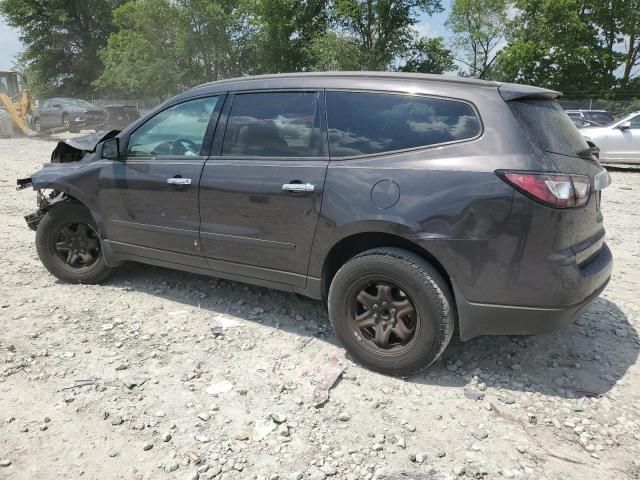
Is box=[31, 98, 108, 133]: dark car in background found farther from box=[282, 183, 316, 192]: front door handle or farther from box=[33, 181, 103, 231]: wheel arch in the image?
box=[282, 183, 316, 192]: front door handle

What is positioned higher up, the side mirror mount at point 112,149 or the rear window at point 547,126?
the rear window at point 547,126

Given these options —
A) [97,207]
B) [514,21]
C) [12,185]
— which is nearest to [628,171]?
[97,207]

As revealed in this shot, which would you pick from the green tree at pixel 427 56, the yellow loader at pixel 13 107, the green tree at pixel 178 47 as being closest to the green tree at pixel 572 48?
the green tree at pixel 427 56

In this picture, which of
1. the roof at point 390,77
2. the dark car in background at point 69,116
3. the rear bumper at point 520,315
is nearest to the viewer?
the rear bumper at point 520,315

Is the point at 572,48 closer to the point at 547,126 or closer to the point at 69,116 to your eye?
the point at 69,116

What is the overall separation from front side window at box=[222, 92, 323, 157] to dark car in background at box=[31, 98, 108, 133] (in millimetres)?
21902

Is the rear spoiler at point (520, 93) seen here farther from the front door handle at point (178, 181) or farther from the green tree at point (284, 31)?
the green tree at point (284, 31)

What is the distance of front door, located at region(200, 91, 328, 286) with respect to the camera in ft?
10.9

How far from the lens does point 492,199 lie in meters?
2.72

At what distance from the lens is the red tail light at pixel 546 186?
266 cm

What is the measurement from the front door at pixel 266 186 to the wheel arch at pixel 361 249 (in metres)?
0.16

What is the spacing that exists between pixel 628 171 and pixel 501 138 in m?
12.6

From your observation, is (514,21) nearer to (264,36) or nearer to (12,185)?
(264,36)

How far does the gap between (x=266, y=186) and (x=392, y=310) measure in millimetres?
1155
